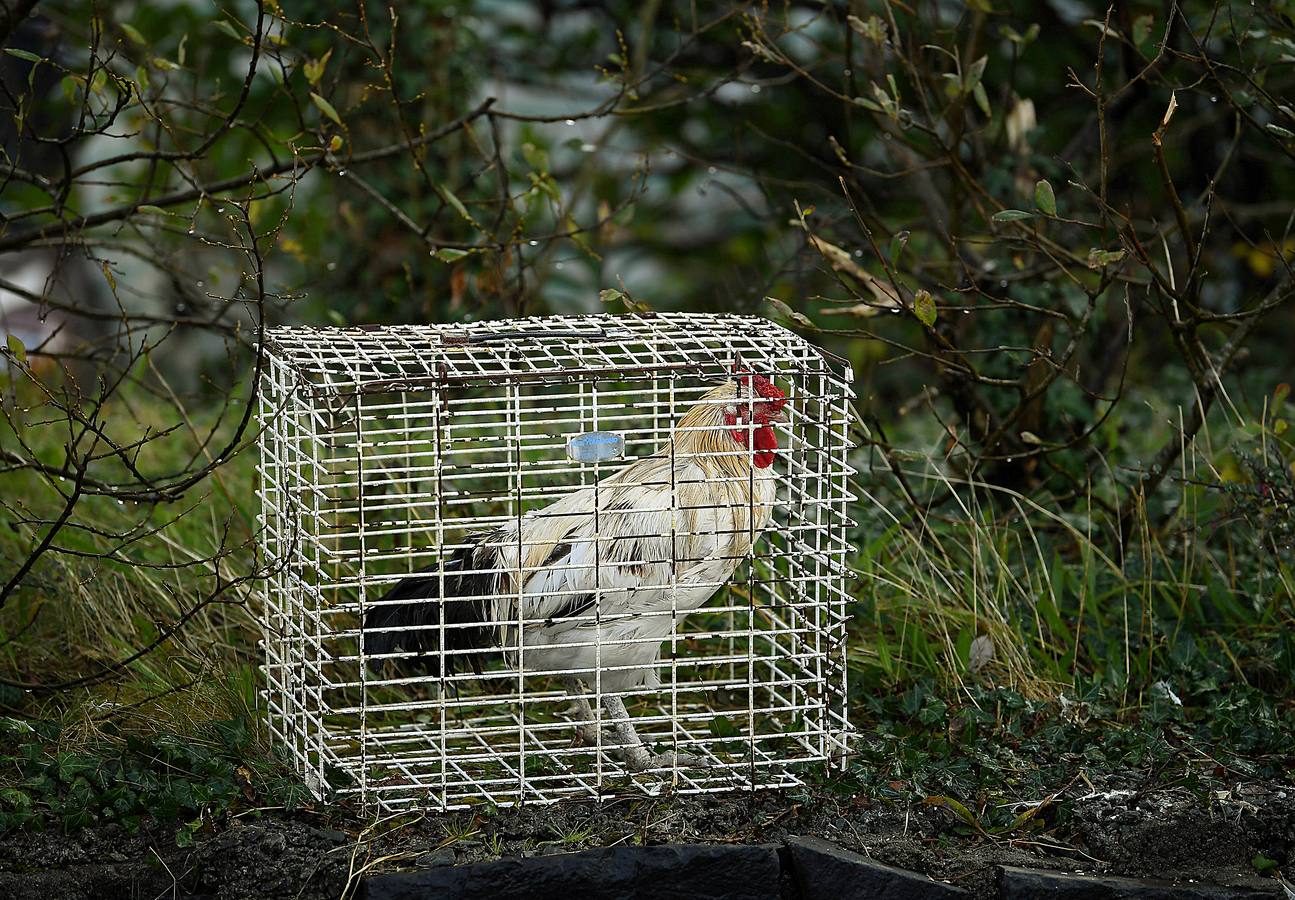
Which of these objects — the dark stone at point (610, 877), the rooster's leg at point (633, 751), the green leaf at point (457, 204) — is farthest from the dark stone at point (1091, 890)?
the green leaf at point (457, 204)

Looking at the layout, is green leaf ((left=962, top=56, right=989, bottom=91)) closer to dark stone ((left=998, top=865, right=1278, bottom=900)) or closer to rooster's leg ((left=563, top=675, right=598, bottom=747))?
rooster's leg ((left=563, top=675, right=598, bottom=747))

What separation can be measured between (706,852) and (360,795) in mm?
988

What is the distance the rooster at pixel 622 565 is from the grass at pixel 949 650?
0.59m

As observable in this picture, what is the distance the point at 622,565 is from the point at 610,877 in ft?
2.91

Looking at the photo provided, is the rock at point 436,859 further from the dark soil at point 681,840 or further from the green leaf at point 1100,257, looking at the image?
the green leaf at point 1100,257

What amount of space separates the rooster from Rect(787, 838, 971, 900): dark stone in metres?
0.55

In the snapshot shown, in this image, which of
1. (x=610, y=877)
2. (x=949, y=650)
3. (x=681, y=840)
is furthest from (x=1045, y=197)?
(x=610, y=877)

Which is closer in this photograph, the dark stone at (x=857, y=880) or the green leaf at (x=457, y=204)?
the dark stone at (x=857, y=880)

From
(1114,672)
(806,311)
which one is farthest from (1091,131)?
(1114,672)

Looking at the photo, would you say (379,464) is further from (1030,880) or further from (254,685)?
(1030,880)

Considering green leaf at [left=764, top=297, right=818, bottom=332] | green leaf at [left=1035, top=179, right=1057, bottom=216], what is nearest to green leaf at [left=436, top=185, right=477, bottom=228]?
green leaf at [left=764, top=297, right=818, bottom=332]

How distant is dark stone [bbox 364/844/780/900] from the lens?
3529 mm

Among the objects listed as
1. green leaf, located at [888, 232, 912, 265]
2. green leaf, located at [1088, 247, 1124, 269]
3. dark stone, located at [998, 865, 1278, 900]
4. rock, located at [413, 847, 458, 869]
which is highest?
green leaf, located at [888, 232, 912, 265]

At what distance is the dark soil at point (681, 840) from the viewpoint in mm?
3592
